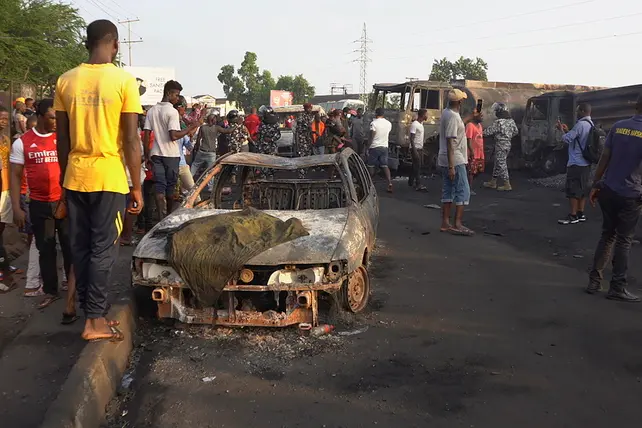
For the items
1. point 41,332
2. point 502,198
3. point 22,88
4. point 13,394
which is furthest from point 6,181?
point 22,88

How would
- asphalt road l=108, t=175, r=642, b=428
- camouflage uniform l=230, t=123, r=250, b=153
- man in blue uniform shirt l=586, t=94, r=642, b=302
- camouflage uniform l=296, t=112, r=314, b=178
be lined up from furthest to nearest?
camouflage uniform l=296, t=112, r=314, b=178 < camouflage uniform l=230, t=123, r=250, b=153 < man in blue uniform shirt l=586, t=94, r=642, b=302 < asphalt road l=108, t=175, r=642, b=428

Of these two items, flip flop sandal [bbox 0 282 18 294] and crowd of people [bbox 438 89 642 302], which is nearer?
crowd of people [bbox 438 89 642 302]

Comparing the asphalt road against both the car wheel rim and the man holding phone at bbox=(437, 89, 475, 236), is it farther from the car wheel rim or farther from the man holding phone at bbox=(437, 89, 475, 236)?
the man holding phone at bbox=(437, 89, 475, 236)

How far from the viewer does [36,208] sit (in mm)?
4836

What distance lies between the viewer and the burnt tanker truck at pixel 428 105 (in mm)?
15859

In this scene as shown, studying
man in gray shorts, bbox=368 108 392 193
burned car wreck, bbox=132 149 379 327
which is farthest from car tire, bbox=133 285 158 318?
man in gray shorts, bbox=368 108 392 193

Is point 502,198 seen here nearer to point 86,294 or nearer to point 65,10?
point 86,294

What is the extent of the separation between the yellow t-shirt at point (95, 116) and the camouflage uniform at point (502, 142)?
10.7 metres

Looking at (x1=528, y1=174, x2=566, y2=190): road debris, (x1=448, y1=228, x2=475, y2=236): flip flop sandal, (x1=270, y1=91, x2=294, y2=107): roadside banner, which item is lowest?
(x1=448, y1=228, x2=475, y2=236): flip flop sandal

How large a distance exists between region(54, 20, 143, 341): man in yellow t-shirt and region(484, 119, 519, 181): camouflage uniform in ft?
35.0

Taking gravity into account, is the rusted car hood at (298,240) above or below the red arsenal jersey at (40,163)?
below

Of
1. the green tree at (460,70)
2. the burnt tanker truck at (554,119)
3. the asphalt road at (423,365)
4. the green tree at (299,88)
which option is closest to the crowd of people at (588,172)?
the asphalt road at (423,365)

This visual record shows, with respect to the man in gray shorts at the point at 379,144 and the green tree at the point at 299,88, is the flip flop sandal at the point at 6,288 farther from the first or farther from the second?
the green tree at the point at 299,88

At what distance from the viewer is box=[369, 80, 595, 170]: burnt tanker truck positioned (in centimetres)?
1586
